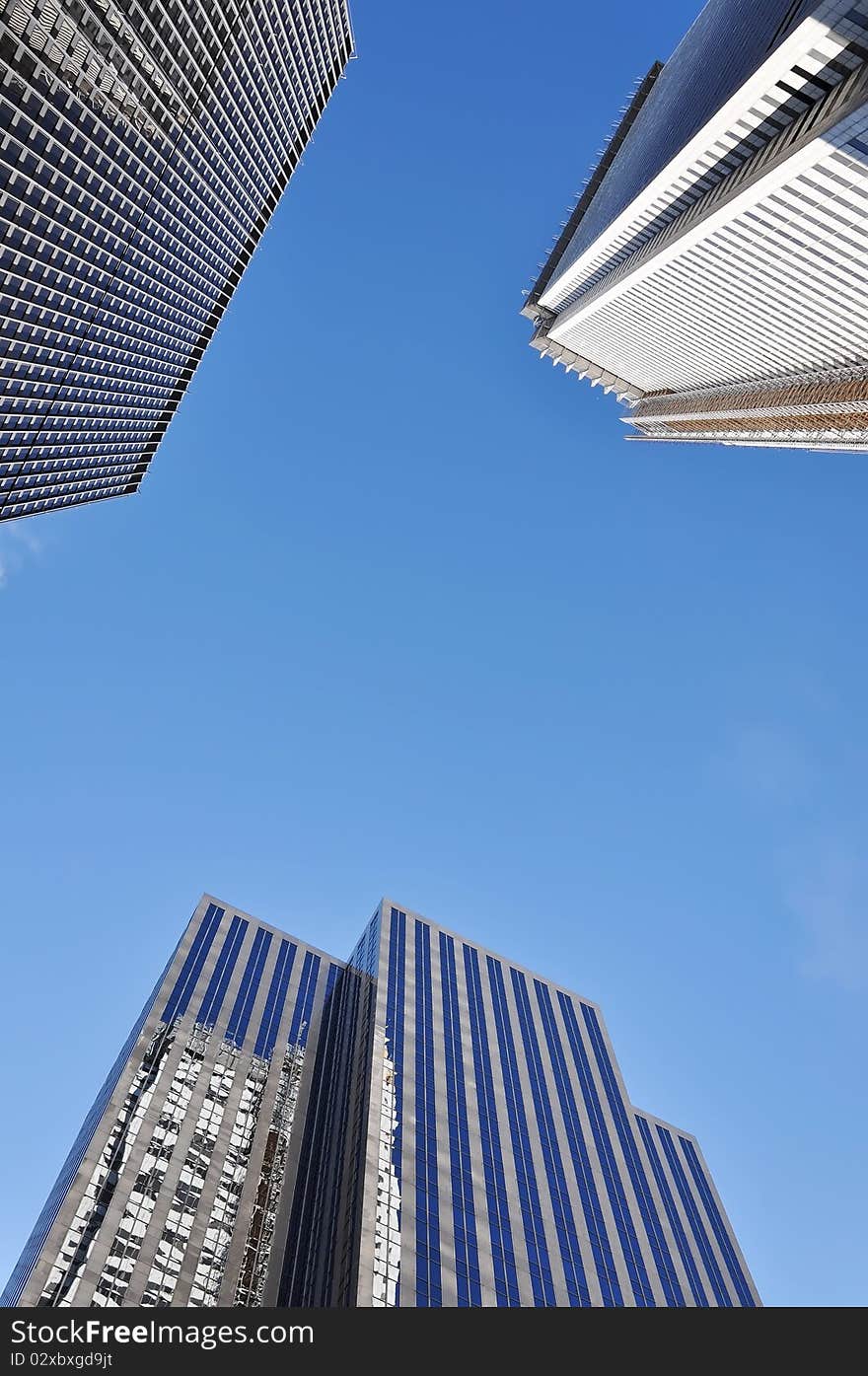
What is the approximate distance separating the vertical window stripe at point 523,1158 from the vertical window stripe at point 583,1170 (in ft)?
23.1

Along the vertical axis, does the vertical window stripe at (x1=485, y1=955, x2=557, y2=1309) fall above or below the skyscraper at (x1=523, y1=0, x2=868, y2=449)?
below

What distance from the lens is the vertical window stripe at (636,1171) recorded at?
342 ft

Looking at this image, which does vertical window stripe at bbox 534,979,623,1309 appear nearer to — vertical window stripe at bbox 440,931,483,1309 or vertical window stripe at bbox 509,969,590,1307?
vertical window stripe at bbox 509,969,590,1307

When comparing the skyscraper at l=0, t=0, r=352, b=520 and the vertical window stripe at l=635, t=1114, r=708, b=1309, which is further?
the vertical window stripe at l=635, t=1114, r=708, b=1309

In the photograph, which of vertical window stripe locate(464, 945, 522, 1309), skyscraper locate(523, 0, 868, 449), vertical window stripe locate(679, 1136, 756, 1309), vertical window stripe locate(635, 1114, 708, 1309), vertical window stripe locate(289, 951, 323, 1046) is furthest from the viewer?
vertical window stripe locate(289, 951, 323, 1046)

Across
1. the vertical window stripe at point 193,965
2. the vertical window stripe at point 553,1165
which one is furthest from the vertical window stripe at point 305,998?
the vertical window stripe at point 553,1165

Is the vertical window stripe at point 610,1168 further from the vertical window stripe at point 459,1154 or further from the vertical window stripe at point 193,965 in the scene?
the vertical window stripe at point 193,965

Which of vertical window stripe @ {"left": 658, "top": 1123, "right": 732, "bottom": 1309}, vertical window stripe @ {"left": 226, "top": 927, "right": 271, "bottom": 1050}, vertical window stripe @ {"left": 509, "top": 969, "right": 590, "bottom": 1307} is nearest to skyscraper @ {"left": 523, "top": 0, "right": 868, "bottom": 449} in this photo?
vertical window stripe @ {"left": 509, "top": 969, "right": 590, "bottom": 1307}

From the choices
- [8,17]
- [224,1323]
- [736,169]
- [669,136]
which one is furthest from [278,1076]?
[669,136]

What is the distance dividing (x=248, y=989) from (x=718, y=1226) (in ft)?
256

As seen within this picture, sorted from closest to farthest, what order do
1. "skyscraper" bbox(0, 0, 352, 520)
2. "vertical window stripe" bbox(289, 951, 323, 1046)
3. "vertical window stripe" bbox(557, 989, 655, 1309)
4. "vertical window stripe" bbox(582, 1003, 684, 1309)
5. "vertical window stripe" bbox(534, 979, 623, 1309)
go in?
"vertical window stripe" bbox(534, 979, 623, 1309), "skyscraper" bbox(0, 0, 352, 520), "vertical window stripe" bbox(557, 989, 655, 1309), "vertical window stripe" bbox(582, 1003, 684, 1309), "vertical window stripe" bbox(289, 951, 323, 1046)

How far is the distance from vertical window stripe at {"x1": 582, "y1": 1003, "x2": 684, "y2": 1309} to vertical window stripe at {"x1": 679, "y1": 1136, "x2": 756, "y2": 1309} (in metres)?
13.6

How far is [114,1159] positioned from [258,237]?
531ft

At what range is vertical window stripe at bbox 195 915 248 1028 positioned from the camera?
12794 centimetres
